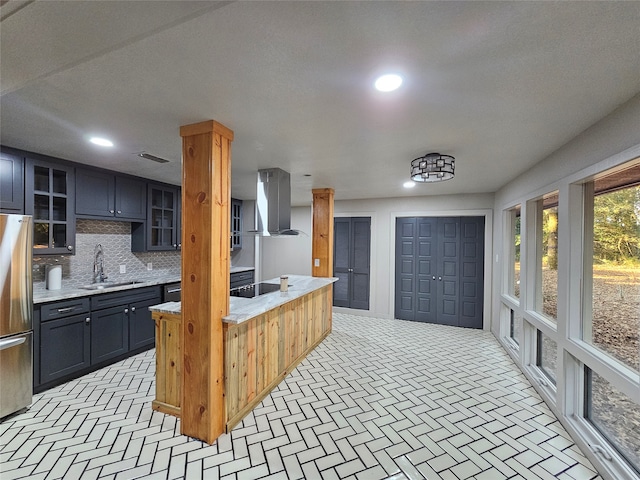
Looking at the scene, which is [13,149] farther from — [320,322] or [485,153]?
[485,153]

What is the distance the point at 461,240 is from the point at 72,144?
5415 millimetres

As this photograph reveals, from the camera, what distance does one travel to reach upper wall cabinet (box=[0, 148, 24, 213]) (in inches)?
100

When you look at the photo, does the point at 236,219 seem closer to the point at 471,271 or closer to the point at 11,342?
the point at 11,342

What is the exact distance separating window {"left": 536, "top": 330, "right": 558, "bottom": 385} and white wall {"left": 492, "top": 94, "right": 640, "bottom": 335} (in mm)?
1291

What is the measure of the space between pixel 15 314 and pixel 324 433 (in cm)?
271

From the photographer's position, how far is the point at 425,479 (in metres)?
1.66

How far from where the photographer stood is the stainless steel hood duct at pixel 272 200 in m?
3.38

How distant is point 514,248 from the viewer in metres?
3.96

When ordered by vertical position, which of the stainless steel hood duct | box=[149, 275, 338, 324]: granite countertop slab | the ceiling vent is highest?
the ceiling vent

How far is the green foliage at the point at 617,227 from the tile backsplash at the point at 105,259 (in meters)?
5.08

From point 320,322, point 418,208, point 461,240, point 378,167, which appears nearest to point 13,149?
point 378,167

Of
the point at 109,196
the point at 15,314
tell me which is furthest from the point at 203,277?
the point at 109,196

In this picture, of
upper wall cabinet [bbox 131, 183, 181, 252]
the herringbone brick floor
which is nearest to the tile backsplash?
Result: upper wall cabinet [bbox 131, 183, 181, 252]

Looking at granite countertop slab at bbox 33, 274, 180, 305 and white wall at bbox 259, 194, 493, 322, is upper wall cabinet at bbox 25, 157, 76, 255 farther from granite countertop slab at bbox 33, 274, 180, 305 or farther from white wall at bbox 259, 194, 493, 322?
white wall at bbox 259, 194, 493, 322
